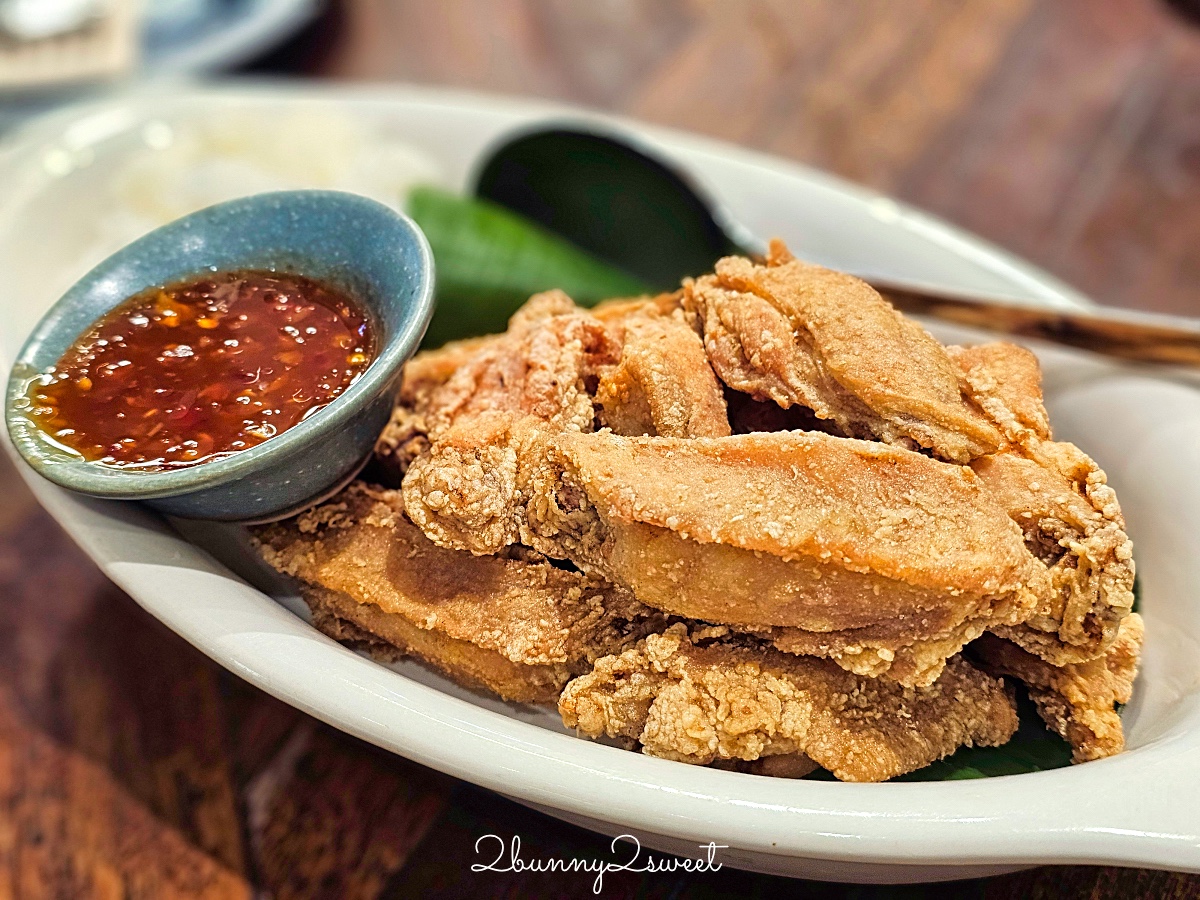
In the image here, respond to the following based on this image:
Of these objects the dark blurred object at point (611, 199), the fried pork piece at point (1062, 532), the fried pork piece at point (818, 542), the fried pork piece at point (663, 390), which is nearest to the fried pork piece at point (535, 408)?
the fried pork piece at point (663, 390)

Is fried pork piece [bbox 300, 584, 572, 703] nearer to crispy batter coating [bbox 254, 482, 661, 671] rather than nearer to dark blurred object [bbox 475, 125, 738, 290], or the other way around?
crispy batter coating [bbox 254, 482, 661, 671]

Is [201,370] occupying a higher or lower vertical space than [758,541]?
lower

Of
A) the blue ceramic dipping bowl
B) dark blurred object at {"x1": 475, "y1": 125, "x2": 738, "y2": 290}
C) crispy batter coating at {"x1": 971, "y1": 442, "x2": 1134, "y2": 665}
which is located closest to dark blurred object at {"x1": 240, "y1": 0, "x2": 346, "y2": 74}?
dark blurred object at {"x1": 475, "y1": 125, "x2": 738, "y2": 290}

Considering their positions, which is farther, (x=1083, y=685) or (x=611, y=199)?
(x=611, y=199)

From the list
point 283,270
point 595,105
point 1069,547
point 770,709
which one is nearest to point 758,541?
point 770,709

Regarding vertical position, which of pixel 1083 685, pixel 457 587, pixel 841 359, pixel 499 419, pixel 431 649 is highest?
pixel 841 359

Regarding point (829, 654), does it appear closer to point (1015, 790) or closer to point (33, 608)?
point (1015, 790)

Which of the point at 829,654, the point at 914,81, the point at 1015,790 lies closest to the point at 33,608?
the point at 829,654

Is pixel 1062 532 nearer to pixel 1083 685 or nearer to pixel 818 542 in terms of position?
pixel 1083 685
